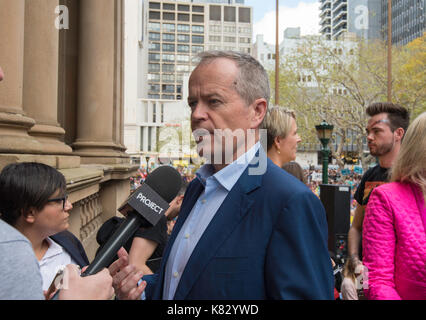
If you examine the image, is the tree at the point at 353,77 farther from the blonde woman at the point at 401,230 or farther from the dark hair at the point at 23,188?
the dark hair at the point at 23,188

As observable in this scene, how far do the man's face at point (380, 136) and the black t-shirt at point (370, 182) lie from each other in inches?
7.6

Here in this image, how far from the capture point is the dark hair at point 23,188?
2.23 m

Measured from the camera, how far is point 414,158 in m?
2.34

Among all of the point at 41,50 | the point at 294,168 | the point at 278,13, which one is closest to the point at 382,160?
the point at 294,168

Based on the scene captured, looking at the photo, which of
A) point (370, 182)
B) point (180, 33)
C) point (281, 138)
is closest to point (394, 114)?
point (370, 182)

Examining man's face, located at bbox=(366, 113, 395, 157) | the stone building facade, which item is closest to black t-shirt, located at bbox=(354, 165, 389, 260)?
man's face, located at bbox=(366, 113, 395, 157)

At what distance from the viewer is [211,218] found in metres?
1.76

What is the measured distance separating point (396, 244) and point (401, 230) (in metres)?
0.09

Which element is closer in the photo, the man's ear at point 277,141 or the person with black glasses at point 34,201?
the person with black glasses at point 34,201

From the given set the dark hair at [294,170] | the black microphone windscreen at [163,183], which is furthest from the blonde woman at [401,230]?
the dark hair at [294,170]

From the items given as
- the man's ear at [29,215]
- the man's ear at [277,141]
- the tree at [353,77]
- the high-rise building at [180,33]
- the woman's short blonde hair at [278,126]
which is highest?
the high-rise building at [180,33]

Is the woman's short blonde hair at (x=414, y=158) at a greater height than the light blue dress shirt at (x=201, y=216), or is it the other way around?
the woman's short blonde hair at (x=414, y=158)

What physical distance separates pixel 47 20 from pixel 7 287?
4171 mm

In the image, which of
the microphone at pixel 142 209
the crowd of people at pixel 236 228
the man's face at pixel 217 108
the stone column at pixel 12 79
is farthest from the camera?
the stone column at pixel 12 79
